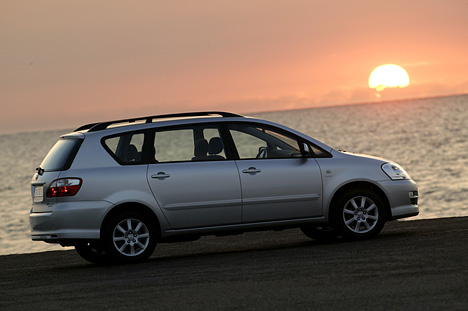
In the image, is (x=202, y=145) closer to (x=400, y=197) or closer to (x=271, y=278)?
(x=400, y=197)

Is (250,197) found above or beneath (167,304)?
above

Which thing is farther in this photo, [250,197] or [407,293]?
[250,197]

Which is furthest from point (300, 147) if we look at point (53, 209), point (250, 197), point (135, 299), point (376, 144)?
point (376, 144)

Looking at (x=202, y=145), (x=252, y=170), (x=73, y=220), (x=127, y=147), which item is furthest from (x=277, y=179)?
(x=73, y=220)

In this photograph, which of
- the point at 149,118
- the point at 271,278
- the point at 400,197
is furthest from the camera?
the point at 400,197

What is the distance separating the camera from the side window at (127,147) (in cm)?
1137

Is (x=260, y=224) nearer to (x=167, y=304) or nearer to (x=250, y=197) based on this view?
(x=250, y=197)

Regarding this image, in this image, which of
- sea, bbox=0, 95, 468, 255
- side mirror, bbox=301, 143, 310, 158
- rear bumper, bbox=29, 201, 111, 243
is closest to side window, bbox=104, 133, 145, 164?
rear bumper, bbox=29, 201, 111, 243

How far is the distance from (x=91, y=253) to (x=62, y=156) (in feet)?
4.93

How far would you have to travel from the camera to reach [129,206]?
11281 mm

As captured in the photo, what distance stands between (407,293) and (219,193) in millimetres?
3996

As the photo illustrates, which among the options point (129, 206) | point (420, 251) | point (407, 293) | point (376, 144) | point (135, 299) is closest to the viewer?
point (407, 293)

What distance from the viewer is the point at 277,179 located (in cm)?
1166

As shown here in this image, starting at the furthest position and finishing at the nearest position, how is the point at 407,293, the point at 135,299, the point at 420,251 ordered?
1. the point at 420,251
2. the point at 135,299
3. the point at 407,293
